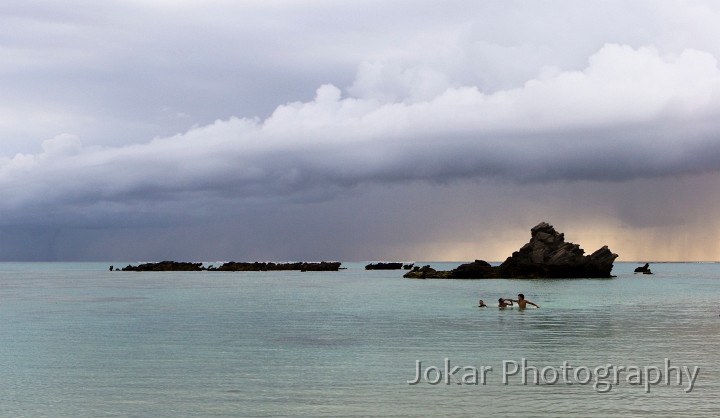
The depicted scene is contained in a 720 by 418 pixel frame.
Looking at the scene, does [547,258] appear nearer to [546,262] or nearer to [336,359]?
[546,262]

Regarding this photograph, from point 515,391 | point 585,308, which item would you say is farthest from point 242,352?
point 585,308

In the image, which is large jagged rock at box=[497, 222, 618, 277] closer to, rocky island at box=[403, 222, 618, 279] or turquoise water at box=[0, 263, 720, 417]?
rocky island at box=[403, 222, 618, 279]

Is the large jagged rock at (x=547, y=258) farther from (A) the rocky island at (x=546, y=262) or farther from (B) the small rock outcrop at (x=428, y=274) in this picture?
(B) the small rock outcrop at (x=428, y=274)

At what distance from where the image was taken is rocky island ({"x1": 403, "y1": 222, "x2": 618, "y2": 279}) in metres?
160

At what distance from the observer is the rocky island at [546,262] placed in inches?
6304

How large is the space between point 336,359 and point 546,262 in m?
130

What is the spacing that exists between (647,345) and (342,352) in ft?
59.2

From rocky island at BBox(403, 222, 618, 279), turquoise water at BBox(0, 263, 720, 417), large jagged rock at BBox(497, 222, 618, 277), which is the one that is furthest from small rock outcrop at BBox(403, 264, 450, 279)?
turquoise water at BBox(0, 263, 720, 417)

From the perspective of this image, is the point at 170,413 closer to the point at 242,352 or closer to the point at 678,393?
the point at 242,352

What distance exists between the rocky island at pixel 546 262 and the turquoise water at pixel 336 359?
3544 inches

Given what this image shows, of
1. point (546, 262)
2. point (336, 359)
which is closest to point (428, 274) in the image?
point (546, 262)

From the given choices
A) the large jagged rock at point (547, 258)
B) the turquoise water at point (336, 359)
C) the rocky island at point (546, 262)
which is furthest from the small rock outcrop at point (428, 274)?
the turquoise water at point (336, 359)

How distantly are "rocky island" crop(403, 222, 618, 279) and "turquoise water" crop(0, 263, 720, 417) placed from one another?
90.0 metres

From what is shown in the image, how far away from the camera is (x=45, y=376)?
32.1m
